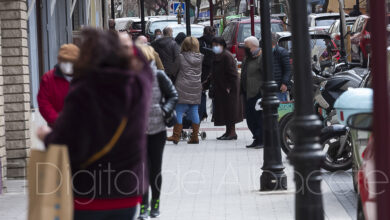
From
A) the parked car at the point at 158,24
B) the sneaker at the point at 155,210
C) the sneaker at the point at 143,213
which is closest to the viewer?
the sneaker at the point at 143,213

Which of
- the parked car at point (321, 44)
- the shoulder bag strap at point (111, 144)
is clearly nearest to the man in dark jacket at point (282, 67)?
the parked car at point (321, 44)

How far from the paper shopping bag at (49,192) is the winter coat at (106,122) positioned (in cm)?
10

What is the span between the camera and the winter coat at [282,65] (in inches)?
634

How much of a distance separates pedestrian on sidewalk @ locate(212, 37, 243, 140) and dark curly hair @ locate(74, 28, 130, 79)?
42.3 feet

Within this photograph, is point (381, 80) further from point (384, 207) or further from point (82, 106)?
point (82, 106)

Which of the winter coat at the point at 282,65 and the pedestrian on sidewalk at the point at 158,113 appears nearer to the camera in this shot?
the pedestrian on sidewalk at the point at 158,113

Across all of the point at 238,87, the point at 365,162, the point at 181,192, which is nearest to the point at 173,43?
the point at 238,87

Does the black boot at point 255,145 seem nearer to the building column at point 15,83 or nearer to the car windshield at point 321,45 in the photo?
the building column at point 15,83

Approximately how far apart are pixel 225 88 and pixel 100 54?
13.1 m

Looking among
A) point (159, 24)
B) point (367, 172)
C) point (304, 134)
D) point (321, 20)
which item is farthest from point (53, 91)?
point (159, 24)

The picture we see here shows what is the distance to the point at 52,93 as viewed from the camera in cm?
852

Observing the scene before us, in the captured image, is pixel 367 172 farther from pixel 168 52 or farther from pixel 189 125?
pixel 189 125

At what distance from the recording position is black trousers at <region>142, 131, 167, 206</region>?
29.8ft

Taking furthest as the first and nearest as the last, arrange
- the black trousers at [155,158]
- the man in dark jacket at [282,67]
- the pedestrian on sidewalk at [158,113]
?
the man in dark jacket at [282,67], the black trousers at [155,158], the pedestrian on sidewalk at [158,113]
